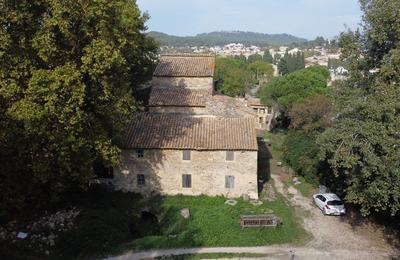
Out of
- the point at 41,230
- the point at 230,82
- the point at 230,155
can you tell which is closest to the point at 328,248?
the point at 230,155

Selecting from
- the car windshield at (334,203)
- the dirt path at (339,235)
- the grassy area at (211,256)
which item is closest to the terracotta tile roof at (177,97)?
the dirt path at (339,235)

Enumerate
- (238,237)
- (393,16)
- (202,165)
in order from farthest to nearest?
(202,165)
(238,237)
(393,16)

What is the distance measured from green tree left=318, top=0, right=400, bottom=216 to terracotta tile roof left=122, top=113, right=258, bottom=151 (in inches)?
298

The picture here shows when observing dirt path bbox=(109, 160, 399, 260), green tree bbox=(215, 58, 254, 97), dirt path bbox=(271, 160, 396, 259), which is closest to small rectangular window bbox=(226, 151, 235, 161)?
dirt path bbox=(271, 160, 396, 259)

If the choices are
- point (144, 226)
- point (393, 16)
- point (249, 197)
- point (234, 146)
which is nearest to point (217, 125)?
point (234, 146)

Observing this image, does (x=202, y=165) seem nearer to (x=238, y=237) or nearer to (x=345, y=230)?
(x=238, y=237)

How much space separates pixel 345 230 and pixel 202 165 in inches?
429

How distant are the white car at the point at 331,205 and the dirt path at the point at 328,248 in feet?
1.48

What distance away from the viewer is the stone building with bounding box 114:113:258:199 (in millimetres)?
31531

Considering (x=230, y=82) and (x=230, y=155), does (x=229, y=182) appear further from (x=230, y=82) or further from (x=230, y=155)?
(x=230, y=82)

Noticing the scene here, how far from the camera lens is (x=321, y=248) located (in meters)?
25.1

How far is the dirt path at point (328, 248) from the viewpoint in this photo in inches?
952

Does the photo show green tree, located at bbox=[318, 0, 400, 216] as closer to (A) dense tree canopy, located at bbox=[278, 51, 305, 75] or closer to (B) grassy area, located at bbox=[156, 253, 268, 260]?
(B) grassy area, located at bbox=[156, 253, 268, 260]

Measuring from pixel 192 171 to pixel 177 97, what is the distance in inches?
401
